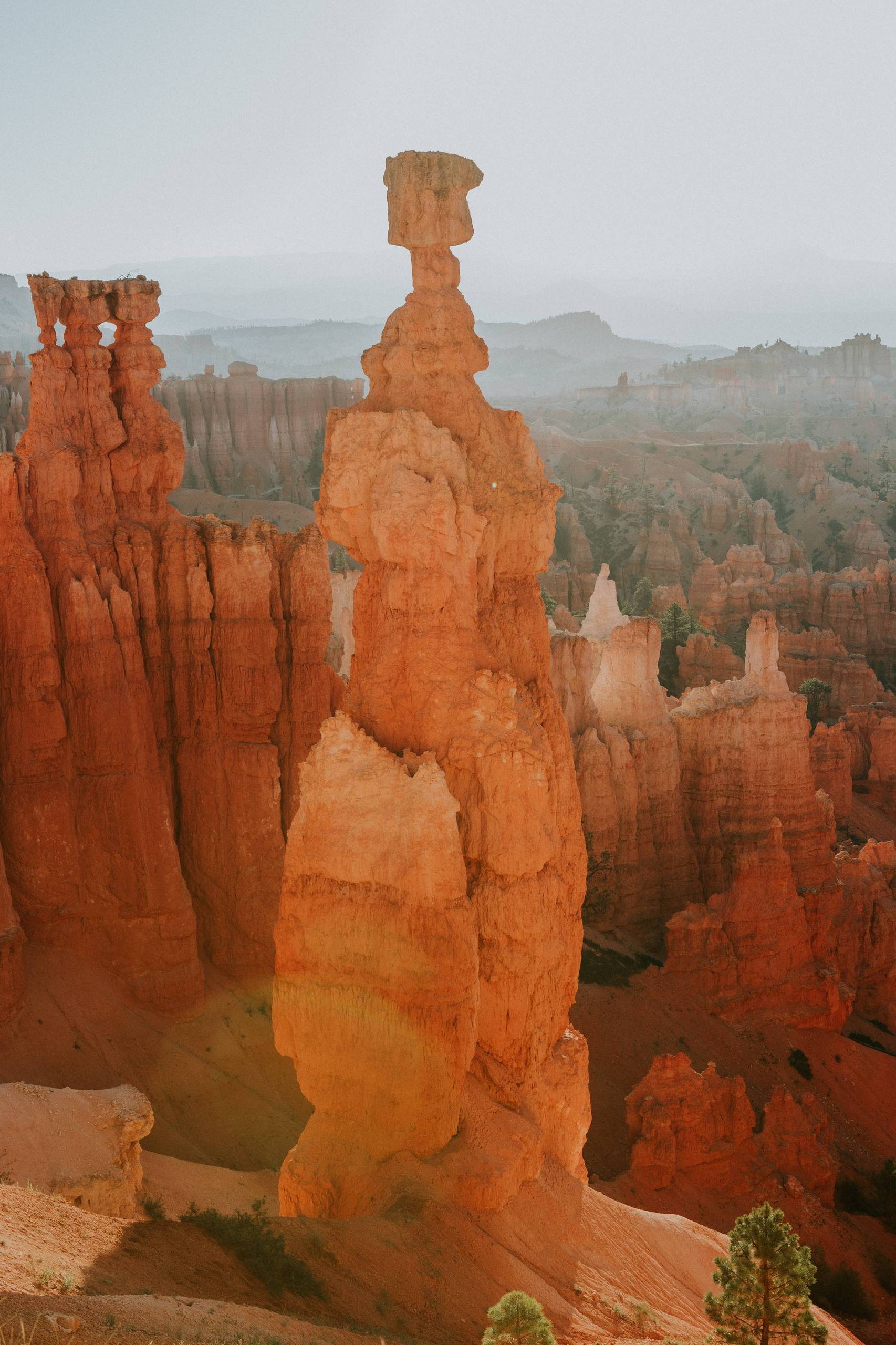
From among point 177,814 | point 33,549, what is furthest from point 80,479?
point 177,814

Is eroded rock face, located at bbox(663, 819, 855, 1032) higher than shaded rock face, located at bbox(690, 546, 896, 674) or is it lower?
lower

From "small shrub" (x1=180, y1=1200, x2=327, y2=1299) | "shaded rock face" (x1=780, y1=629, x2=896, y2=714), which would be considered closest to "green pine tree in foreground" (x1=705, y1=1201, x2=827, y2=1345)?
"small shrub" (x1=180, y1=1200, x2=327, y2=1299)

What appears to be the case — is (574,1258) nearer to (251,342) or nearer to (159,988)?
(159,988)

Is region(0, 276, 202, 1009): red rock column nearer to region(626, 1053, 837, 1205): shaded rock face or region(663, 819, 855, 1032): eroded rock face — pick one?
region(626, 1053, 837, 1205): shaded rock face

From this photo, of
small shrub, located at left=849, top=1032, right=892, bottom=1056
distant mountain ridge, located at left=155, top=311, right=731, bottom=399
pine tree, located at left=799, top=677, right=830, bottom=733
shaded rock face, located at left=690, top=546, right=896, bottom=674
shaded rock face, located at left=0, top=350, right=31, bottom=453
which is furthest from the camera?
distant mountain ridge, located at left=155, top=311, right=731, bottom=399

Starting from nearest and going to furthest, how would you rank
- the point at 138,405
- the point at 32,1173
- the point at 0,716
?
Answer: 1. the point at 32,1173
2. the point at 0,716
3. the point at 138,405

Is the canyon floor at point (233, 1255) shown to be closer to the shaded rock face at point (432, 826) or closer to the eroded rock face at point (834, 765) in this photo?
the shaded rock face at point (432, 826)
